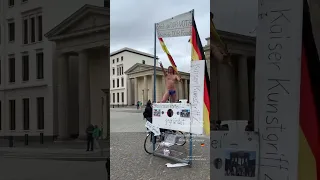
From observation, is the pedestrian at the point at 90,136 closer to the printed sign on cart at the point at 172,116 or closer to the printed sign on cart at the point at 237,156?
the printed sign on cart at the point at 237,156

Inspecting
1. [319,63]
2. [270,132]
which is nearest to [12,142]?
[270,132]

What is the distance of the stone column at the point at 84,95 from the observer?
1.57 metres

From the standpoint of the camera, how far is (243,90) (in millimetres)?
1552

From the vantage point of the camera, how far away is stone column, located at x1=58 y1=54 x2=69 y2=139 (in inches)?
61.7

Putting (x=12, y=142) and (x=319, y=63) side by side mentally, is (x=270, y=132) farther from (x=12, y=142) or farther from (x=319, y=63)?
(x=12, y=142)

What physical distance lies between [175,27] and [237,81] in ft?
11.5

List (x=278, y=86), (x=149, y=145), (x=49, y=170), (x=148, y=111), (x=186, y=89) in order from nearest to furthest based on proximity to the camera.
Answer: (x=278, y=86) < (x=49, y=170) < (x=186, y=89) < (x=148, y=111) < (x=149, y=145)

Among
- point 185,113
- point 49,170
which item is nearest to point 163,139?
point 185,113

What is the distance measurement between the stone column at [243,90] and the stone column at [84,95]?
0.73 m

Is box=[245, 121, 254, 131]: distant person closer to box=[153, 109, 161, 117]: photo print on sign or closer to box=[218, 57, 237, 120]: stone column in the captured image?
box=[218, 57, 237, 120]: stone column

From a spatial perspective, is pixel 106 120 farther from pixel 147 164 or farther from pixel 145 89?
pixel 145 89

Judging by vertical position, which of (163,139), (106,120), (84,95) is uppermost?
(84,95)

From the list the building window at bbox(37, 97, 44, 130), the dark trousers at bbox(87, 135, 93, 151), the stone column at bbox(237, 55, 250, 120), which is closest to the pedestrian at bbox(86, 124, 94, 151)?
the dark trousers at bbox(87, 135, 93, 151)

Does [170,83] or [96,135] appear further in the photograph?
[170,83]
